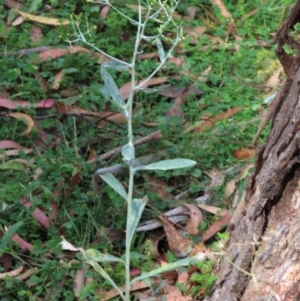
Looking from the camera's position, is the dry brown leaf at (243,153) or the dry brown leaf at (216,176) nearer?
the dry brown leaf at (216,176)

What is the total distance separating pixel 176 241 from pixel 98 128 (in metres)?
0.78

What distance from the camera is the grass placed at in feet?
8.67

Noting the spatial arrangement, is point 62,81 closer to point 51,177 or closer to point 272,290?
point 51,177

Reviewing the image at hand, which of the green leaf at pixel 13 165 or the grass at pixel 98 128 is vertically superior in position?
the grass at pixel 98 128

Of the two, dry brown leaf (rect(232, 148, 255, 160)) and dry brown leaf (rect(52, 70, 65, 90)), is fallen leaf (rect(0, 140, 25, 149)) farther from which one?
dry brown leaf (rect(232, 148, 255, 160))

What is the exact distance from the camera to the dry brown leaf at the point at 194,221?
9.05 feet

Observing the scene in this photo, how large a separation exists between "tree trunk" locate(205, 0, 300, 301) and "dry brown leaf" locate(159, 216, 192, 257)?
593 mm

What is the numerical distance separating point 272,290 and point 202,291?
2.49 ft

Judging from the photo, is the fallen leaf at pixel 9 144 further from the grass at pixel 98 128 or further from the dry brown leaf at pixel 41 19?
the dry brown leaf at pixel 41 19

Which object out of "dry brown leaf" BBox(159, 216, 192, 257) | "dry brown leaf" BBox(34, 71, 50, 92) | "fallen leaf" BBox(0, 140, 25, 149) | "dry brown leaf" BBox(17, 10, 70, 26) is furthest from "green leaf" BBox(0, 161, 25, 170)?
"dry brown leaf" BBox(17, 10, 70, 26)

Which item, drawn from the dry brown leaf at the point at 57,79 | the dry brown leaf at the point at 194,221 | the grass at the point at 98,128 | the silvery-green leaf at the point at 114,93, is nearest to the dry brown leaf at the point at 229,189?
the grass at the point at 98,128

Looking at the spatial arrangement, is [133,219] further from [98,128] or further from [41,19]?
[41,19]

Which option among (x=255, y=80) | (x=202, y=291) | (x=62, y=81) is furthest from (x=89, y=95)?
(x=202, y=291)

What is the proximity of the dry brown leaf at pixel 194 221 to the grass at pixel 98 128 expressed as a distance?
47 millimetres
